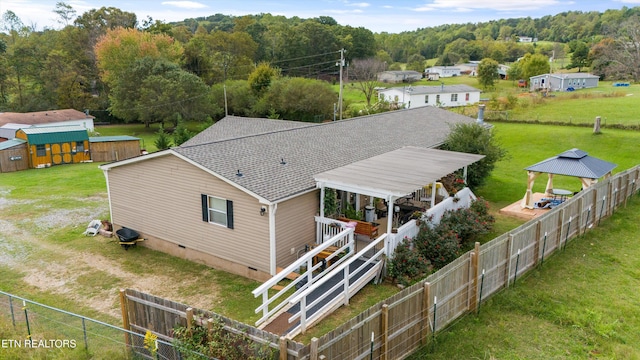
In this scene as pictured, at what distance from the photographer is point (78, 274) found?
43.8 ft

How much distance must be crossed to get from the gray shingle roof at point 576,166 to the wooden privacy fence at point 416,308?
15.2 feet

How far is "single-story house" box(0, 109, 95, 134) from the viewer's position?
40.5 metres

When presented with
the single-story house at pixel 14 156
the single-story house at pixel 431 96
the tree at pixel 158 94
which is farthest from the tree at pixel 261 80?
the single-story house at pixel 14 156

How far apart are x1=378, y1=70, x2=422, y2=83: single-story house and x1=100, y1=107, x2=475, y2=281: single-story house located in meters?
64.9

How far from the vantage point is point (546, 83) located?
62469 millimetres

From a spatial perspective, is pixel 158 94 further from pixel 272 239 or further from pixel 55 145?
pixel 272 239

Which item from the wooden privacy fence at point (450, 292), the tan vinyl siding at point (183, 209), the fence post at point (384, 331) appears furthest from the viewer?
the tan vinyl siding at point (183, 209)

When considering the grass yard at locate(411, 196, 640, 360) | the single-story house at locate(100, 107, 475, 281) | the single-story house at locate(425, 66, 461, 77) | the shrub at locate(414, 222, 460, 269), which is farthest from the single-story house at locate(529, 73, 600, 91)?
the shrub at locate(414, 222, 460, 269)

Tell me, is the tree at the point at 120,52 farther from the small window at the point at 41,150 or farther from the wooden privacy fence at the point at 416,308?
the wooden privacy fence at the point at 416,308

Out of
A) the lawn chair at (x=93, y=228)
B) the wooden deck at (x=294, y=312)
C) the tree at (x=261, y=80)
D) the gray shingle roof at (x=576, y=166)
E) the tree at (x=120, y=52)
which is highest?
the tree at (x=120, y=52)

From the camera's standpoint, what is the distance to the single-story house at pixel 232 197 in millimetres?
12164

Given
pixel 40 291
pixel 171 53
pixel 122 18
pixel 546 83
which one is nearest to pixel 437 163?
pixel 40 291

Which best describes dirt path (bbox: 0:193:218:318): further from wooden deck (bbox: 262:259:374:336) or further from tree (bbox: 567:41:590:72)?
tree (bbox: 567:41:590:72)

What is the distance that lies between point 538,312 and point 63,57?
211ft
